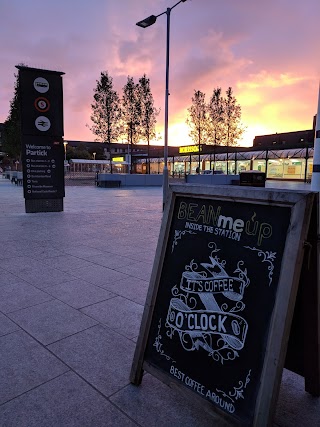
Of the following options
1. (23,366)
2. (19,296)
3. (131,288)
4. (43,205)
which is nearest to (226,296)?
(23,366)

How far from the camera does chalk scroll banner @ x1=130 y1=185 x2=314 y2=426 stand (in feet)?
5.72

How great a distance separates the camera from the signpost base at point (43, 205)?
11.2 m

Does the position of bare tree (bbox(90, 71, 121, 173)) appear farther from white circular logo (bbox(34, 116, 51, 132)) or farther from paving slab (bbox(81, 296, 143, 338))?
paving slab (bbox(81, 296, 143, 338))

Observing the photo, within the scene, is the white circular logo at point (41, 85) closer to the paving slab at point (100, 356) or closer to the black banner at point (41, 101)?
the black banner at point (41, 101)

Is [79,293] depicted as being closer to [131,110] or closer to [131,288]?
[131,288]

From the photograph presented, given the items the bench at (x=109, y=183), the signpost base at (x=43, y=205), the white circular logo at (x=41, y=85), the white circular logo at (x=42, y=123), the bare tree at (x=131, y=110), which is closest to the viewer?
the white circular logo at (x=41, y=85)

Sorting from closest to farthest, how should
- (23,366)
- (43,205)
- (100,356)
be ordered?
(23,366)
(100,356)
(43,205)

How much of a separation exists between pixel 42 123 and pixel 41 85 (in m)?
1.22

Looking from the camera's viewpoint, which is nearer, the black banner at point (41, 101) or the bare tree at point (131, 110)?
the black banner at point (41, 101)

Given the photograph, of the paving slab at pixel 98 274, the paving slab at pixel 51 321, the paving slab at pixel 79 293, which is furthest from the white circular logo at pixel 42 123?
the paving slab at pixel 51 321

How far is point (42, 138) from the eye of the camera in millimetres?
11047

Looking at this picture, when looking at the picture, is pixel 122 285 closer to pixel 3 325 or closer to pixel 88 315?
pixel 88 315

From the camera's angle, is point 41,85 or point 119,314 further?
point 41,85

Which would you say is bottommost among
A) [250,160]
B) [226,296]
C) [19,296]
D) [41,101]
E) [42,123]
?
[19,296]
